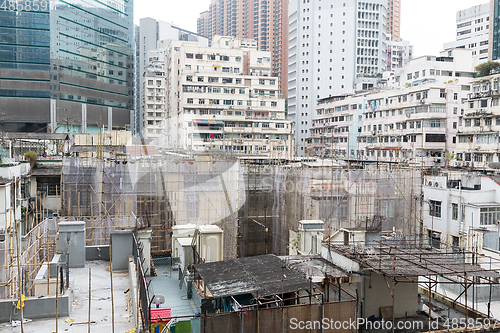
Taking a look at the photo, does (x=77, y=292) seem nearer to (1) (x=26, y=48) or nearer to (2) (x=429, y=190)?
(2) (x=429, y=190)

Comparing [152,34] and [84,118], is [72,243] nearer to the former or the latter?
[84,118]

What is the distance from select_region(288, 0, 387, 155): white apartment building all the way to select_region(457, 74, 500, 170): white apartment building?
36298 millimetres

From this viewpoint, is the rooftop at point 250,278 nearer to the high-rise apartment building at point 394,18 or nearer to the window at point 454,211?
the window at point 454,211

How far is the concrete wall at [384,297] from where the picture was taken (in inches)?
377

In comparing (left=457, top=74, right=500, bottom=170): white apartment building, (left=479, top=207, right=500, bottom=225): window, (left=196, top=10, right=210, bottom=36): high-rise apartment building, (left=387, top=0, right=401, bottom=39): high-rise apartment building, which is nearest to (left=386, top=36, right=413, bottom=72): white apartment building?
(left=387, top=0, right=401, bottom=39): high-rise apartment building

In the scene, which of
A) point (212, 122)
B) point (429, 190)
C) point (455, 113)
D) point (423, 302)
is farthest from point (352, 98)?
point (423, 302)

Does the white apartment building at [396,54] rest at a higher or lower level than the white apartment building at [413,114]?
higher

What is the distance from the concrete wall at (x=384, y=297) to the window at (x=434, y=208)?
1335cm

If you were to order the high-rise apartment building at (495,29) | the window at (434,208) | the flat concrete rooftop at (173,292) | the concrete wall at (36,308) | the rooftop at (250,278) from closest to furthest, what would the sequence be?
the concrete wall at (36,308) < the rooftop at (250,278) < the flat concrete rooftop at (173,292) < the window at (434,208) < the high-rise apartment building at (495,29)

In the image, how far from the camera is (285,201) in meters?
18.8

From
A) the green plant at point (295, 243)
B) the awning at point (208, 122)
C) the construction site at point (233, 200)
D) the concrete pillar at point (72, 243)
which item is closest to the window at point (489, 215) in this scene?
the construction site at point (233, 200)

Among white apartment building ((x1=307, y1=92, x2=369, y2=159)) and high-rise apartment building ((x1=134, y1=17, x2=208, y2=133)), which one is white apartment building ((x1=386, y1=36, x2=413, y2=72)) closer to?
white apartment building ((x1=307, y1=92, x2=369, y2=159))

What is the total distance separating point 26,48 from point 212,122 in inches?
937

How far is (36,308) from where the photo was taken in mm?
6184
